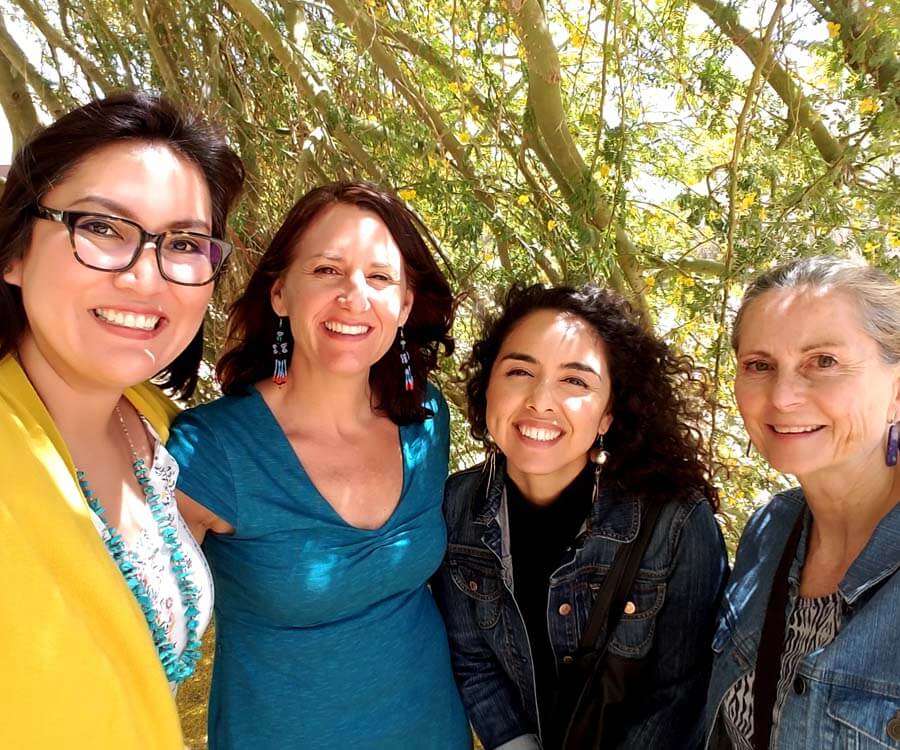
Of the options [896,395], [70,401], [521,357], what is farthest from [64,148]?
[896,395]

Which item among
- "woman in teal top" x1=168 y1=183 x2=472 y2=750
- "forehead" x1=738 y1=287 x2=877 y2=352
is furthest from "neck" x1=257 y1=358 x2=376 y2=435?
"forehead" x1=738 y1=287 x2=877 y2=352

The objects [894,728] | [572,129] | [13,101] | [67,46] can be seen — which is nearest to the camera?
[894,728]

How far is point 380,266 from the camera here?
6.54 feet

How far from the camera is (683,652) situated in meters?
1.83

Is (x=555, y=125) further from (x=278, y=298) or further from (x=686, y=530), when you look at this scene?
(x=686, y=530)

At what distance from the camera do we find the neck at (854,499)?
1.49 meters

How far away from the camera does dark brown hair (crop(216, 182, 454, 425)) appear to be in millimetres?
2057

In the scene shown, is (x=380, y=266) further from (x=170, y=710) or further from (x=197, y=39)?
(x=197, y=39)

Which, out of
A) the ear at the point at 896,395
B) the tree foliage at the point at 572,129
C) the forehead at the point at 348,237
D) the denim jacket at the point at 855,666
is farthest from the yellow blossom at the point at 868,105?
the forehead at the point at 348,237

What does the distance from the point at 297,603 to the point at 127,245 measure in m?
0.95

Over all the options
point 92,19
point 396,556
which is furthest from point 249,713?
point 92,19

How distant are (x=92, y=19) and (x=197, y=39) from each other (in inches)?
23.6

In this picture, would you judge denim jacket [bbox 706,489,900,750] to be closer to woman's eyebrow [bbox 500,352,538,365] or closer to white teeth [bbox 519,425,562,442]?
white teeth [bbox 519,425,562,442]

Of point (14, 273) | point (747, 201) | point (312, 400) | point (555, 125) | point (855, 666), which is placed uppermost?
point (555, 125)
